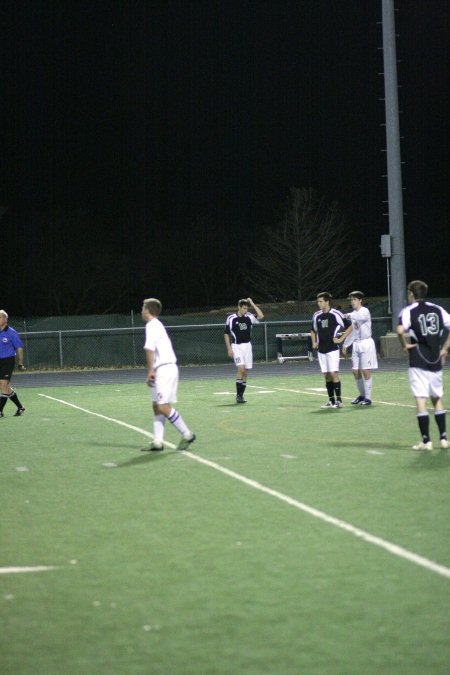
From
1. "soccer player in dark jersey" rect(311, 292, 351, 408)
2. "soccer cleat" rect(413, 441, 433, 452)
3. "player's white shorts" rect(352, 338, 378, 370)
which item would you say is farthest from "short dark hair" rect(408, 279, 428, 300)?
"player's white shorts" rect(352, 338, 378, 370)

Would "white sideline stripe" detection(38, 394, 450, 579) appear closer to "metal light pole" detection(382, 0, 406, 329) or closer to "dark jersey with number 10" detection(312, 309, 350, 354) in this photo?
"dark jersey with number 10" detection(312, 309, 350, 354)

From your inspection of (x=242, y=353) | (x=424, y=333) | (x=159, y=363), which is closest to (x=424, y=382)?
(x=424, y=333)

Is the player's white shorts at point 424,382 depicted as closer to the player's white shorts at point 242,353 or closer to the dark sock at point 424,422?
the dark sock at point 424,422

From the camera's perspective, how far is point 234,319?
20750 millimetres

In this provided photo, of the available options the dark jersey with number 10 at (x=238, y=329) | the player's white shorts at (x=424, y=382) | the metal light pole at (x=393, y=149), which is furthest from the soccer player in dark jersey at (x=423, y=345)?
the metal light pole at (x=393, y=149)

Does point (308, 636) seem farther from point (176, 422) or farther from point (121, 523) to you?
point (176, 422)

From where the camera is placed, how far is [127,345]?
3650cm

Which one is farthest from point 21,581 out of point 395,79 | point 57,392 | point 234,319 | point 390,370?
point 395,79

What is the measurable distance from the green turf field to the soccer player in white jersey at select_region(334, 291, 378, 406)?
4.40m

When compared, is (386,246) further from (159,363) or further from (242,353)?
(159,363)

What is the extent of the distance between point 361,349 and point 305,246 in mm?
46904

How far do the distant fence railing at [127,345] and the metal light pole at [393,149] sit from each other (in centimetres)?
476

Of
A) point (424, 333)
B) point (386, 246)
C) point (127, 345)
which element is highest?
point (386, 246)

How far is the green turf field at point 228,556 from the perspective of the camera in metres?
5.03
